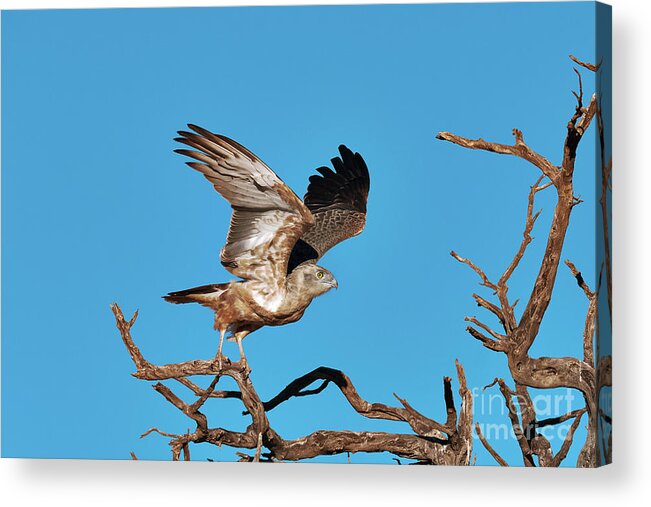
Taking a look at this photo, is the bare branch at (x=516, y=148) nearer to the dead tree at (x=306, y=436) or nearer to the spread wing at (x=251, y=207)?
the spread wing at (x=251, y=207)

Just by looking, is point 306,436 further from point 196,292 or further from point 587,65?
point 587,65

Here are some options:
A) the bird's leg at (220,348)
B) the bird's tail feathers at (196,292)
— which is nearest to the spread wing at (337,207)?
the bird's tail feathers at (196,292)

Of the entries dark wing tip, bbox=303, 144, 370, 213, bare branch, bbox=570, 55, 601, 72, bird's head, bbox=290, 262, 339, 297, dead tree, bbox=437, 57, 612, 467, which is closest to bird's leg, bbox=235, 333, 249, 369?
bird's head, bbox=290, 262, 339, 297

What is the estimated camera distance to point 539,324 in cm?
677

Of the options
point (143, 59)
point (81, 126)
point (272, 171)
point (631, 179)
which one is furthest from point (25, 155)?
point (631, 179)

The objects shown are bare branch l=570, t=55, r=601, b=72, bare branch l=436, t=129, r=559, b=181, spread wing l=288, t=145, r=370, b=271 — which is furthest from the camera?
spread wing l=288, t=145, r=370, b=271

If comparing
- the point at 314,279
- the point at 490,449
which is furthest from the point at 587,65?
the point at 490,449

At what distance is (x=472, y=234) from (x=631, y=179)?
793 millimetres

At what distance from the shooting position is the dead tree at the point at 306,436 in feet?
22.6

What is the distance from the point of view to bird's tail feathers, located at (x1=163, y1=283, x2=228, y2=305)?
7.07 metres

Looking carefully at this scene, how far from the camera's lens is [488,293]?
22.4ft

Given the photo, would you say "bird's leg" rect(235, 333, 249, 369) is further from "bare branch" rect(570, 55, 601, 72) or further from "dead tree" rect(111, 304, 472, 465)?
"bare branch" rect(570, 55, 601, 72)

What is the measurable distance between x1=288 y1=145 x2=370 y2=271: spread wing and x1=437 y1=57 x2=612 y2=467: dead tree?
1.53ft

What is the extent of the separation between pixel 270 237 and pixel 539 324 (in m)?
1.38
